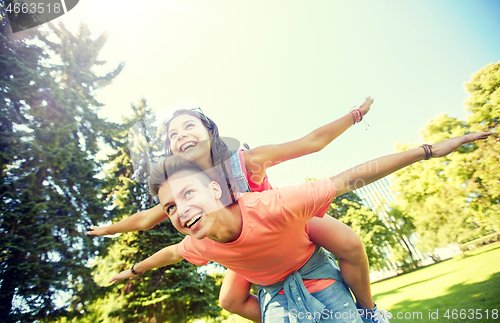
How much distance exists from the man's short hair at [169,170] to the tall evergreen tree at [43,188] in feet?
24.9

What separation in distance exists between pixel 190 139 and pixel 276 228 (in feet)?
3.08

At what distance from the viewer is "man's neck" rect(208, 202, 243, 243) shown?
162 centimetres

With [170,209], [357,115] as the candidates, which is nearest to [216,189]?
[170,209]

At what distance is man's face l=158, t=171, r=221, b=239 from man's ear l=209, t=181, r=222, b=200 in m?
0.01

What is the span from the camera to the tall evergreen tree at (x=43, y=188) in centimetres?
638

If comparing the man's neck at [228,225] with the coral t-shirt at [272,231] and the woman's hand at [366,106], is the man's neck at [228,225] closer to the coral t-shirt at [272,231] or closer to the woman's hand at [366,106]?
the coral t-shirt at [272,231]

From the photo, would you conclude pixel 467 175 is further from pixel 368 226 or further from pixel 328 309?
pixel 328 309

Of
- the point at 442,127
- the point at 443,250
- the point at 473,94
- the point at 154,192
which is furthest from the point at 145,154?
the point at 443,250

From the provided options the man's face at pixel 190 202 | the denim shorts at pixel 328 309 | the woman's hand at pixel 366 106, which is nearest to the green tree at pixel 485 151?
the woman's hand at pixel 366 106

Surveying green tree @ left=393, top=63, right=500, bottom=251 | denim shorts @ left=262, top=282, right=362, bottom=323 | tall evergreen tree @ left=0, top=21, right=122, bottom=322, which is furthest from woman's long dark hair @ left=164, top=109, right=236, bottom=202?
green tree @ left=393, top=63, right=500, bottom=251

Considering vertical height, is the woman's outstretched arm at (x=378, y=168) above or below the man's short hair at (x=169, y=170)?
below

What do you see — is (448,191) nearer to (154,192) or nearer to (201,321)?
(201,321)

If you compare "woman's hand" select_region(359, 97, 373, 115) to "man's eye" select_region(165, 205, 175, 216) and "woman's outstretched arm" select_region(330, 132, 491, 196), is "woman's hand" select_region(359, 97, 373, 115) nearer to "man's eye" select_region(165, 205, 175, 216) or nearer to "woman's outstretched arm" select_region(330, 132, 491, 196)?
"woman's outstretched arm" select_region(330, 132, 491, 196)

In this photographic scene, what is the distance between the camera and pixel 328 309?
6.35ft
